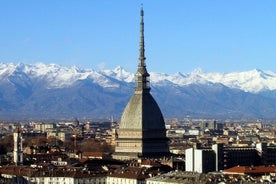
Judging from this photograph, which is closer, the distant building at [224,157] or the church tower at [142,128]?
the distant building at [224,157]

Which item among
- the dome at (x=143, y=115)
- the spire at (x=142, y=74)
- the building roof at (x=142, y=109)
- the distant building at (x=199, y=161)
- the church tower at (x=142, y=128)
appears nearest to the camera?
the distant building at (x=199, y=161)

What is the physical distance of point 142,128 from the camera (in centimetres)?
11725

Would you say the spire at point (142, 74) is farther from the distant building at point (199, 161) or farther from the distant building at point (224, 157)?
the distant building at point (199, 161)

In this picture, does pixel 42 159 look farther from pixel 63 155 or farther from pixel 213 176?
pixel 213 176

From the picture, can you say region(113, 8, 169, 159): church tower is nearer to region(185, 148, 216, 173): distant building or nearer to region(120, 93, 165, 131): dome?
region(120, 93, 165, 131): dome

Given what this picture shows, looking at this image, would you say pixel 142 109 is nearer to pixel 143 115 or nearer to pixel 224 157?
pixel 143 115

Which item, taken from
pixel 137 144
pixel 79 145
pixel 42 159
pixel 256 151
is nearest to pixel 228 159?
pixel 256 151

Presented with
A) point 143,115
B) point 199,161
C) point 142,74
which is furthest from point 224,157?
point 142,74

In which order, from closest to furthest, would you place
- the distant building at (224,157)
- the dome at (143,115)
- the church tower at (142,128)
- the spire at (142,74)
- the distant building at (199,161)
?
the distant building at (199,161), the distant building at (224,157), the church tower at (142,128), the dome at (143,115), the spire at (142,74)

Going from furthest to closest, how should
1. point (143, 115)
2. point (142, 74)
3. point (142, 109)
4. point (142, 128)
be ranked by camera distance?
1. point (142, 74)
2. point (142, 109)
3. point (143, 115)
4. point (142, 128)

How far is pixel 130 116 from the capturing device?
391 ft

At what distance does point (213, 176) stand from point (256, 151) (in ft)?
105

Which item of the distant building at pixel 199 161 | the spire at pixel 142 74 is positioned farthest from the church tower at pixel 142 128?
the distant building at pixel 199 161

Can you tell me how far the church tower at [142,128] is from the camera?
116750 millimetres
